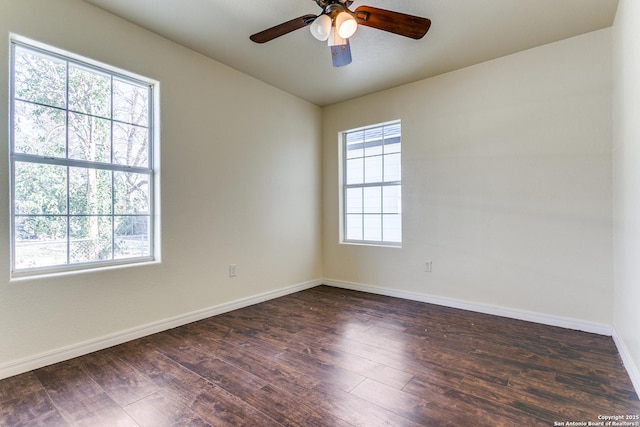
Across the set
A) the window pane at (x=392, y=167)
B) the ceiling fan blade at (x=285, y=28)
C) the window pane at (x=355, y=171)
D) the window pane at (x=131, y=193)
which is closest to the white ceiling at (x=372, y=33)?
the ceiling fan blade at (x=285, y=28)

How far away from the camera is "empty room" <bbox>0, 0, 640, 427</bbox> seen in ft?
6.37

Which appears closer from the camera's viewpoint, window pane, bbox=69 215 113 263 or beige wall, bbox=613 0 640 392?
beige wall, bbox=613 0 640 392

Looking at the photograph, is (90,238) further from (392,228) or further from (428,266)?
(428,266)

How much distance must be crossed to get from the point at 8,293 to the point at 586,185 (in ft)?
15.0

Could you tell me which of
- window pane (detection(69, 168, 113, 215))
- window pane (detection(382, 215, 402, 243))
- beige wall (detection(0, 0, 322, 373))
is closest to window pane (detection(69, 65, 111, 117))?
beige wall (detection(0, 0, 322, 373))

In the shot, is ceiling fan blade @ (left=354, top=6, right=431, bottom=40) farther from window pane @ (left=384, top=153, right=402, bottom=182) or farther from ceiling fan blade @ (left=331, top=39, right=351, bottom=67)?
Answer: window pane @ (left=384, top=153, right=402, bottom=182)

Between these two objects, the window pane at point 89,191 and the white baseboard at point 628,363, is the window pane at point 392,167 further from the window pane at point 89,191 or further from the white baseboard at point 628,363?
the window pane at point 89,191

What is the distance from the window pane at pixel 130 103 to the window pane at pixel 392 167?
2.80 metres

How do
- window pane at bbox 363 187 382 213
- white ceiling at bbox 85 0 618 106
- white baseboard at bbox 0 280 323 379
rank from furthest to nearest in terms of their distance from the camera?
window pane at bbox 363 187 382 213 < white ceiling at bbox 85 0 618 106 < white baseboard at bbox 0 280 323 379

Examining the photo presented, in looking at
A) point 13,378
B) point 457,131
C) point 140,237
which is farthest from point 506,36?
point 13,378

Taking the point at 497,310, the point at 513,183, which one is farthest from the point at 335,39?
the point at 497,310

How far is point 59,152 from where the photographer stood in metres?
2.37

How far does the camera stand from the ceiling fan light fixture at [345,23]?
1.89 m

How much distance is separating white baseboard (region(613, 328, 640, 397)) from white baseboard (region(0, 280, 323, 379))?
321 centimetres
